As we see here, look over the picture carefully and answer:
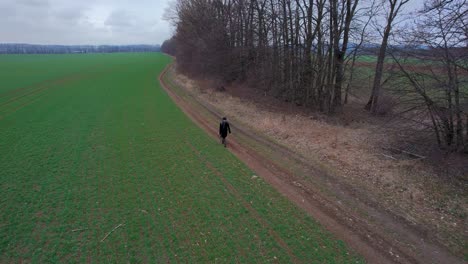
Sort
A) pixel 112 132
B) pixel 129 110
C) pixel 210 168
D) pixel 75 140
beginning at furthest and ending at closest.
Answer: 1. pixel 129 110
2. pixel 112 132
3. pixel 75 140
4. pixel 210 168

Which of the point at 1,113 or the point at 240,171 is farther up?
the point at 1,113

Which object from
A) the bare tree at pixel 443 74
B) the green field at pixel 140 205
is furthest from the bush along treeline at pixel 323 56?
the green field at pixel 140 205

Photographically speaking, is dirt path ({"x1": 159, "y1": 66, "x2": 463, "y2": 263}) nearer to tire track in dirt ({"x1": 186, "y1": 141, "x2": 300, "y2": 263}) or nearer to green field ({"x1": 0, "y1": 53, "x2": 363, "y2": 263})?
green field ({"x1": 0, "y1": 53, "x2": 363, "y2": 263})

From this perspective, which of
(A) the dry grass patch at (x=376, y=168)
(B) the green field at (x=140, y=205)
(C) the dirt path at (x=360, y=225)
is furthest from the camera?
(A) the dry grass patch at (x=376, y=168)

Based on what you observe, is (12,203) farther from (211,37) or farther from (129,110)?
(211,37)

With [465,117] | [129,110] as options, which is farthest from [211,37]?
[465,117]

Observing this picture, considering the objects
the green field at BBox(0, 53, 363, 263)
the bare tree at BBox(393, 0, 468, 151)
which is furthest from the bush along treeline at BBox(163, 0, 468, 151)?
the green field at BBox(0, 53, 363, 263)

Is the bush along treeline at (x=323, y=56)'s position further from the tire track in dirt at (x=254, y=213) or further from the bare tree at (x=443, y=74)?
the tire track in dirt at (x=254, y=213)
